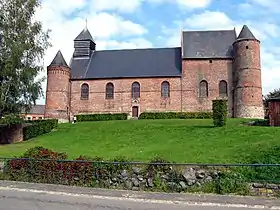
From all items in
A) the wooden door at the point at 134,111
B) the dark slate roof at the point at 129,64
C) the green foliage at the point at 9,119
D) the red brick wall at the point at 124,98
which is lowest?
the green foliage at the point at 9,119

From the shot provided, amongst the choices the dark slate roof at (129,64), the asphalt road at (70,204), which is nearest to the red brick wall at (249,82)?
the dark slate roof at (129,64)

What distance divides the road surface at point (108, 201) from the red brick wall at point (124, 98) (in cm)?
3345

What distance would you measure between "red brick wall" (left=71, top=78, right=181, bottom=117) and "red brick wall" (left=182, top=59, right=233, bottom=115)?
116cm

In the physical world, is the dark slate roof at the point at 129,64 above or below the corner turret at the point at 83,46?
below

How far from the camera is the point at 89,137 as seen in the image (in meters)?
23.6

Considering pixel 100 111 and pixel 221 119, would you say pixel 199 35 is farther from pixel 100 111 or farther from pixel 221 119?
pixel 221 119

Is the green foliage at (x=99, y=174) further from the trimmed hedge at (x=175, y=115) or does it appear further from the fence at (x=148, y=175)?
the trimmed hedge at (x=175, y=115)

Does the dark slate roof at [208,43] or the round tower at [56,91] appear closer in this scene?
the round tower at [56,91]

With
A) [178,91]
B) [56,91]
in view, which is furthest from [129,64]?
[56,91]

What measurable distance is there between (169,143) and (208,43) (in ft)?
92.6

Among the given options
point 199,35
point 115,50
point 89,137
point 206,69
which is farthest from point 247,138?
point 115,50

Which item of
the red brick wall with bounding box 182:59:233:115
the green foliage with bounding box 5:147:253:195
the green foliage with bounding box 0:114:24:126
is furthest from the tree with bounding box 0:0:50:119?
the red brick wall with bounding box 182:59:233:115

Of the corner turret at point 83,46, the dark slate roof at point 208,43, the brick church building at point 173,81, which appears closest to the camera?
the brick church building at point 173,81

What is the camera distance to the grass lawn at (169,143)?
47.6 feet
